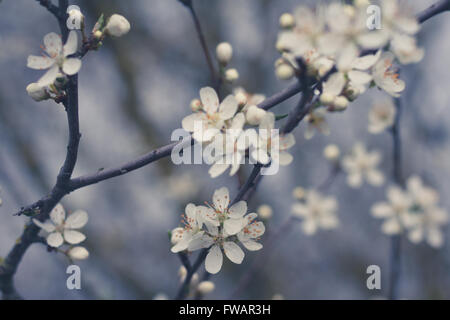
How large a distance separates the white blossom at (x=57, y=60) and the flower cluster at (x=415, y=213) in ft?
8.49

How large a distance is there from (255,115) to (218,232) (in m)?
0.46

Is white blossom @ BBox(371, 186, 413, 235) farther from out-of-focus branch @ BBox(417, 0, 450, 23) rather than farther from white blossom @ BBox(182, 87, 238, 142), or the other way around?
white blossom @ BBox(182, 87, 238, 142)

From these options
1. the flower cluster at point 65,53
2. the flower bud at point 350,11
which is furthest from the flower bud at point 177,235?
the flower bud at point 350,11

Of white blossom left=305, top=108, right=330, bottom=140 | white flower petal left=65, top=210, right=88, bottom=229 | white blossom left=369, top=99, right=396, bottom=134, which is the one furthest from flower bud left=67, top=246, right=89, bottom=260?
white blossom left=369, top=99, right=396, bottom=134

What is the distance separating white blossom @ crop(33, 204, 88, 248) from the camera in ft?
5.23

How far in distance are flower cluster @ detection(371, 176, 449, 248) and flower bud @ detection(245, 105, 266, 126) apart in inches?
81.6

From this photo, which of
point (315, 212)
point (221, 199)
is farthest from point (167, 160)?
point (221, 199)

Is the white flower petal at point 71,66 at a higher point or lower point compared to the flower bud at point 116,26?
lower

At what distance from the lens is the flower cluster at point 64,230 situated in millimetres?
1600

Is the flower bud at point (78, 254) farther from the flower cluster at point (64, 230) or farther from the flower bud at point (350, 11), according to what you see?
the flower bud at point (350, 11)

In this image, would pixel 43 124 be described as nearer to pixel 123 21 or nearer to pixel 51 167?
pixel 51 167

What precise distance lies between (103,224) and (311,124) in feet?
13.3
